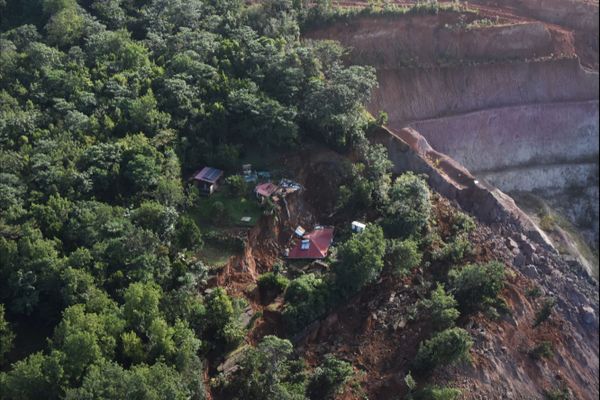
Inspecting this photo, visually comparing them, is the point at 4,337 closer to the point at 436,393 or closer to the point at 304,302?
the point at 304,302

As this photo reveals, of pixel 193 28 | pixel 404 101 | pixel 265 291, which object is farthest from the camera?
pixel 404 101

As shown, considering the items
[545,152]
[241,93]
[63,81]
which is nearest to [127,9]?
[63,81]

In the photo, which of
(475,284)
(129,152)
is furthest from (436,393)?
(129,152)

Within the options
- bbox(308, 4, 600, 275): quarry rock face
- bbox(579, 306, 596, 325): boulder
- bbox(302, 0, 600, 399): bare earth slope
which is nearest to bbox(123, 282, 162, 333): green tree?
bbox(302, 0, 600, 399): bare earth slope

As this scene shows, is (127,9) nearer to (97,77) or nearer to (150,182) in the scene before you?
(97,77)

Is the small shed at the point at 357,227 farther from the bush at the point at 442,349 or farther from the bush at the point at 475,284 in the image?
the bush at the point at 442,349

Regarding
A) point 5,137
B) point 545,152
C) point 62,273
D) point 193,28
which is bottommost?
point 545,152
